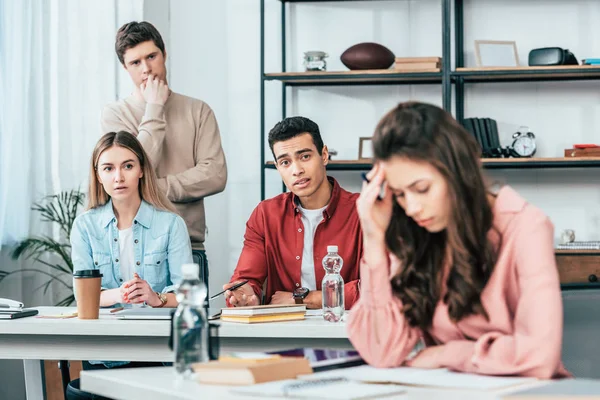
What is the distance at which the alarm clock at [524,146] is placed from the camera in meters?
4.42

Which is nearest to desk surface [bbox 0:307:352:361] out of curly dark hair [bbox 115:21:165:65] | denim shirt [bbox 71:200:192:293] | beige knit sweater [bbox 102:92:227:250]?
denim shirt [bbox 71:200:192:293]

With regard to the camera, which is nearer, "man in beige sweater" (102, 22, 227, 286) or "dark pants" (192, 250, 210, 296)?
"dark pants" (192, 250, 210, 296)

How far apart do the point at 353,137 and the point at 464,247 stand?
331cm

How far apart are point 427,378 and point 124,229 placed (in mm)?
1642

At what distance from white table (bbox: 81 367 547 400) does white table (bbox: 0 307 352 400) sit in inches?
26.5

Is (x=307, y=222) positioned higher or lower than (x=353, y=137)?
lower

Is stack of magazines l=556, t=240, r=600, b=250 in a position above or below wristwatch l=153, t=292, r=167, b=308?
above

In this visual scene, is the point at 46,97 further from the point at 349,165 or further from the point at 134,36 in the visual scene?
the point at 349,165

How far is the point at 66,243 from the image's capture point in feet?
14.1

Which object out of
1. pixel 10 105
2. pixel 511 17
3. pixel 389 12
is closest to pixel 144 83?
pixel 10 105

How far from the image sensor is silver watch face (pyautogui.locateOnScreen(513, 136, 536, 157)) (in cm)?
442

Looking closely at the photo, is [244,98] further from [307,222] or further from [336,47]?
[307,222]

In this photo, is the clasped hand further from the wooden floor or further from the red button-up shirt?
the wooden floor

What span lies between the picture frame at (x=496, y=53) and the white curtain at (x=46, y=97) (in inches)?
72.4
